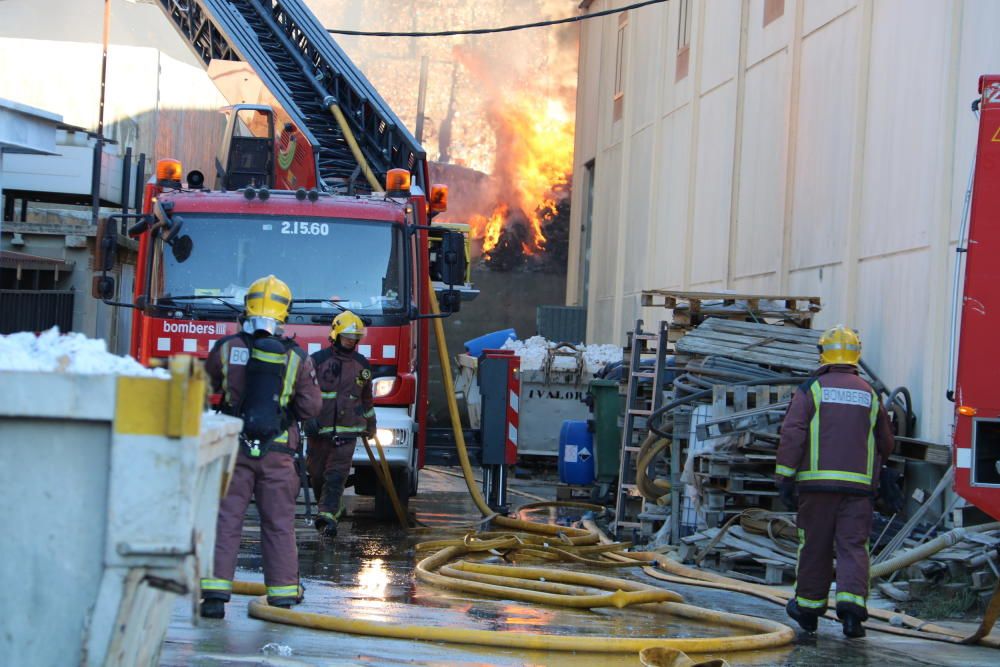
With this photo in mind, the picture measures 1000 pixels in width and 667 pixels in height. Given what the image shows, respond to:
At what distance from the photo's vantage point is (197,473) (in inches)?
→ 151

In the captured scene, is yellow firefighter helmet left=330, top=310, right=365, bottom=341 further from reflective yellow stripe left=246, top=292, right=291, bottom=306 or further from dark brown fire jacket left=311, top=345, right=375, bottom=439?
reflective yellow stripe left=246, top=292, right=291, bottom=306

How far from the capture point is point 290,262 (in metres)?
9.98

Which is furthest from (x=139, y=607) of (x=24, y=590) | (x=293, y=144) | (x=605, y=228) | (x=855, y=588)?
(x=605, y=228)

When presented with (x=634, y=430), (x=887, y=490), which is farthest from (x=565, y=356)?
(x=887, y=490)

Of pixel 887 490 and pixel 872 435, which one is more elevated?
pixel 872 435

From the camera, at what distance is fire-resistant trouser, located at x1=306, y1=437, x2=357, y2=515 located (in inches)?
392

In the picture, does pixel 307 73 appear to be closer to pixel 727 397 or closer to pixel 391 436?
pixel 391 436

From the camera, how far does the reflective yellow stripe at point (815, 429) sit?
7.07 meters

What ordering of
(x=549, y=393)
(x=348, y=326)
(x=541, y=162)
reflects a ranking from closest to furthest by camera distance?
(x=348, y=326) → (x=549, y=393) → (x=541, y=162)

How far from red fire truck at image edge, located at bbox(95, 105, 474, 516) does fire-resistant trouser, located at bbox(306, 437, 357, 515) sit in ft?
1.19

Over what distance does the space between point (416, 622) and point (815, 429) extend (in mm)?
2386

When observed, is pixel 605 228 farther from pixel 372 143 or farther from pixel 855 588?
pixel 855 588

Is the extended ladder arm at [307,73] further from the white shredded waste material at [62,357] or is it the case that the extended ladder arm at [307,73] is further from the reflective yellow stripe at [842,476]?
→ the white shredded waste material at [62,357]

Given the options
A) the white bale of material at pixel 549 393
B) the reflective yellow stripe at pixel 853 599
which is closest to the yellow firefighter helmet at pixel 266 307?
the reflective yellow stripe at pixel 853 599
